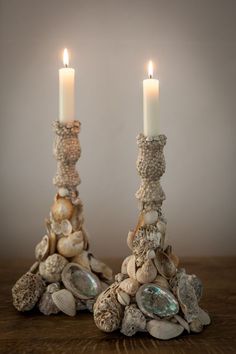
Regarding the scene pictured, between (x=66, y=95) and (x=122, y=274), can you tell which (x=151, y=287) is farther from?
(x=66, y=95)

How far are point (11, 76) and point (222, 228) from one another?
50 centimetres

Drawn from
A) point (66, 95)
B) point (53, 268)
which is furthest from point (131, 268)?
point (66, 95)

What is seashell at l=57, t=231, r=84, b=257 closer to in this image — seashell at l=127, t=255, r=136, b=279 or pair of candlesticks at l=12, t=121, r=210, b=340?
pair of candlesticks at l=12, t=121, r=210, b=340

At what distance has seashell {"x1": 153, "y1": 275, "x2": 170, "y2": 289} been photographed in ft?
2.52

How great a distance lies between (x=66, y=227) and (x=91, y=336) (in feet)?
0.58

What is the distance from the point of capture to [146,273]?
76cm

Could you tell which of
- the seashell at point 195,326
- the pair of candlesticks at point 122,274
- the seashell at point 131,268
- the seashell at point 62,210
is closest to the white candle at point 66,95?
the pair of candlesticks at point 122,274

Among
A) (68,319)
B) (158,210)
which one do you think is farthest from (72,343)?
(158,210)

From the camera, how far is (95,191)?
45.4 inches

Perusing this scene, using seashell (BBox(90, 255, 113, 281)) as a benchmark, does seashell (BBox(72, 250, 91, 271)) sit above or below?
above

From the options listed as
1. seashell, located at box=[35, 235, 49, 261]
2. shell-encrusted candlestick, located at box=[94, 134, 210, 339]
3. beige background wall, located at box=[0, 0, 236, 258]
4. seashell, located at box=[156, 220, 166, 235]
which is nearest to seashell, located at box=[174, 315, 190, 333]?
shell-encrusted candlestick, located at box=[94, 134, 210, 339]

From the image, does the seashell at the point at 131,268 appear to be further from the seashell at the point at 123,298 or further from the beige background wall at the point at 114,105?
the beige background wall at the point at 114,105

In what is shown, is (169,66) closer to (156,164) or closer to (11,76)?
(11,76)

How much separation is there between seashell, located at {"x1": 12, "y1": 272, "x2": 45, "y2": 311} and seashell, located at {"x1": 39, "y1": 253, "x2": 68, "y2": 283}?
0.05ft
